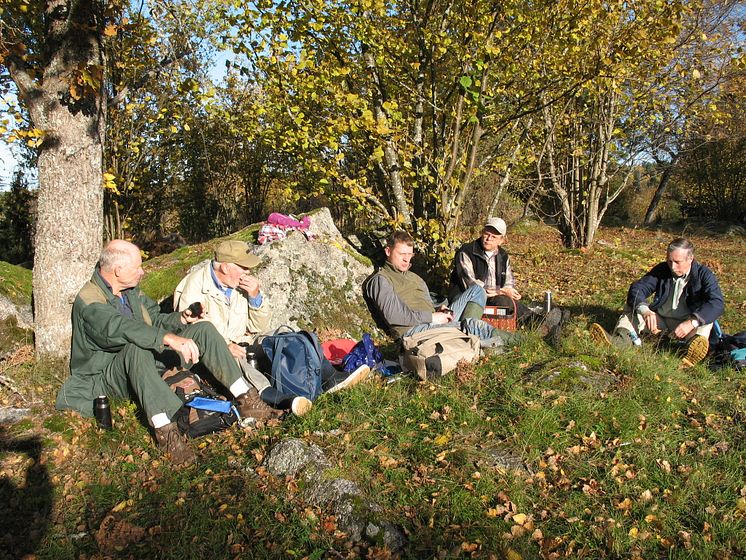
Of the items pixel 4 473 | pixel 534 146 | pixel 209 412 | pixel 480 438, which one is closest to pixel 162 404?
pixel 209 412

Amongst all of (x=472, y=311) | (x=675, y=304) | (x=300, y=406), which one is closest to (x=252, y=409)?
(x=300, y=406)

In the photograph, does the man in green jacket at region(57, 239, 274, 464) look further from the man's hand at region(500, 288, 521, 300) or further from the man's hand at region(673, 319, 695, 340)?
the man's hand at region(673, 319, 695, 340)

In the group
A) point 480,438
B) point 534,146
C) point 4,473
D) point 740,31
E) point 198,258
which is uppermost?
point 740,31

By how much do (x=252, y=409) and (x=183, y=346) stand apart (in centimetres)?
75

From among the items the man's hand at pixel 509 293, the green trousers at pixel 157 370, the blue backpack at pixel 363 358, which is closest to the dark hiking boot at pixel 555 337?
the man's hand at pixel 509 293

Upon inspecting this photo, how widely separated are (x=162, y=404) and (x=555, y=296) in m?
6.73

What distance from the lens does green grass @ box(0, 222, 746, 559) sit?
3.11 meters

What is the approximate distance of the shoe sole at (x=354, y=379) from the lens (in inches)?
185

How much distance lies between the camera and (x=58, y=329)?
528 centimetres

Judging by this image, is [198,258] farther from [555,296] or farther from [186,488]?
[555,296]

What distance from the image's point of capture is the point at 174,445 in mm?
3869

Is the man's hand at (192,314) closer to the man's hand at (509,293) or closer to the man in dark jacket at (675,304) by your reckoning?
the man's hand at (509,293)

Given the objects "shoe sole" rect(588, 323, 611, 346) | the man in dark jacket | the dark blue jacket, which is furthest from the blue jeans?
the dark blue jacket

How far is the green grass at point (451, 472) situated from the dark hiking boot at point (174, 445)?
84mm
